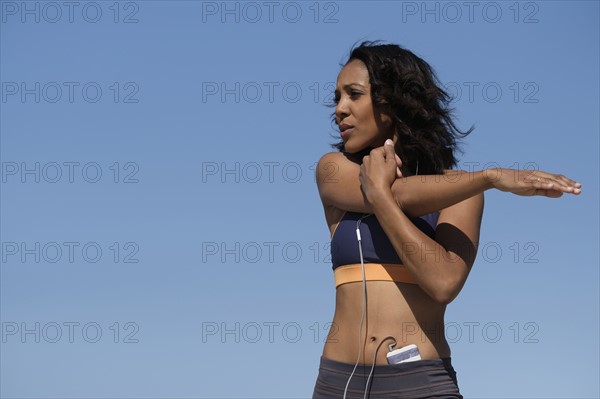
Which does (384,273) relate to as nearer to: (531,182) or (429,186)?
(429,186)

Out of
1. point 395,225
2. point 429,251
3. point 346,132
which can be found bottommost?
point 429,251

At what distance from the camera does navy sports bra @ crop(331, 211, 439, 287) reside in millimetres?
4227

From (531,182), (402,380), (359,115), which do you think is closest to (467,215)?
(531,182)

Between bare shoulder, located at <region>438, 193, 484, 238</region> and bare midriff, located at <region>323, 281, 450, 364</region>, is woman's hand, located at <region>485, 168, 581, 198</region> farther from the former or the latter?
bare midriff, located at <region>323, 281, 450, 364</region>

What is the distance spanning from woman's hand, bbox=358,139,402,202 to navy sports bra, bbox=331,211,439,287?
19 cm

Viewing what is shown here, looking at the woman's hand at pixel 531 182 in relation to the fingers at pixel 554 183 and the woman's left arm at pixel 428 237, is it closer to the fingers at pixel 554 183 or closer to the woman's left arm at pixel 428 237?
the fingers at pixel 554 183

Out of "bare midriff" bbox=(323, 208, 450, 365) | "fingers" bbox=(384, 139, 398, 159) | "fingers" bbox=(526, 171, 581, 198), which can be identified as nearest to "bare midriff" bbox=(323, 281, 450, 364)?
"bare midriff" bbox=(323, 208, 450, 365)

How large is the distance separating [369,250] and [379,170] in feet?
1.27

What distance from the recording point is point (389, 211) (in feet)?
13.5

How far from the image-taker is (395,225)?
4.07 metres

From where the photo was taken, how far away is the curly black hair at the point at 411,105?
15.3ft

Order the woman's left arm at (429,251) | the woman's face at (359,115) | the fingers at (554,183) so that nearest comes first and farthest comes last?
the fingers at (554,183), the woman's left arm at (429,251), the woman's face at (359,115)

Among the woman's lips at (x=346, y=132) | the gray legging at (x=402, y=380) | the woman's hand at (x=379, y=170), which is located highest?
the woman's lips at (x=346, y=132)

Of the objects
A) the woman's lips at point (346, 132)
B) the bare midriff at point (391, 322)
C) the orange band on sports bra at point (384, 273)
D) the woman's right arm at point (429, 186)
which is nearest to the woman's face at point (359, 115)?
the woman's lips at point (346, 132)
